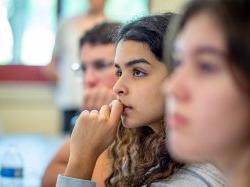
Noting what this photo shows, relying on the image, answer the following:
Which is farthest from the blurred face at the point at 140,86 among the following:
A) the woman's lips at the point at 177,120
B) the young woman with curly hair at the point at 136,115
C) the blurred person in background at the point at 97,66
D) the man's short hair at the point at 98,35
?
the man's short hair at the point at 98,35

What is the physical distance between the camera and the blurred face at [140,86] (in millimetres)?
1384

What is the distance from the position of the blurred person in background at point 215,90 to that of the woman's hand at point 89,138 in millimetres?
566

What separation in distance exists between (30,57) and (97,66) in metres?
2.93

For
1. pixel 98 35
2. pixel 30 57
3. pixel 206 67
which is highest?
pixel 30 57

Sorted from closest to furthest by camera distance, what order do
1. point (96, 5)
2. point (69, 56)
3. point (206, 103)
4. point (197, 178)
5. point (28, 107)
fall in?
1. point (206, 103)
2. point (197, 178)
3. point (96, 5)
4. point (69, 56)
5. point (28, 107)

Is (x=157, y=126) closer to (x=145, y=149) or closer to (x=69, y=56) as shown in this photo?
(x=145, y=149)

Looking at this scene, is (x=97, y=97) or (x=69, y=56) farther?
(x=69, y=56)

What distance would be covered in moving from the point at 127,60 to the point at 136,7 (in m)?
3.69

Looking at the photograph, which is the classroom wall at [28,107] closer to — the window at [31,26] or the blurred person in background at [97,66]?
the window at [31,26]

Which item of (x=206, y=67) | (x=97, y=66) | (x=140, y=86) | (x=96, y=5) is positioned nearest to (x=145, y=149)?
(x=140, y=86)

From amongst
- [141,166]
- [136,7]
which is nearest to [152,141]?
[141,166]

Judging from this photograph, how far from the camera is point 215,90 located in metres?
0.81

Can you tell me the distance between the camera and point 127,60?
1.42 meters

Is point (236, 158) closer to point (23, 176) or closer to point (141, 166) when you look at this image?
point (141, 166)
